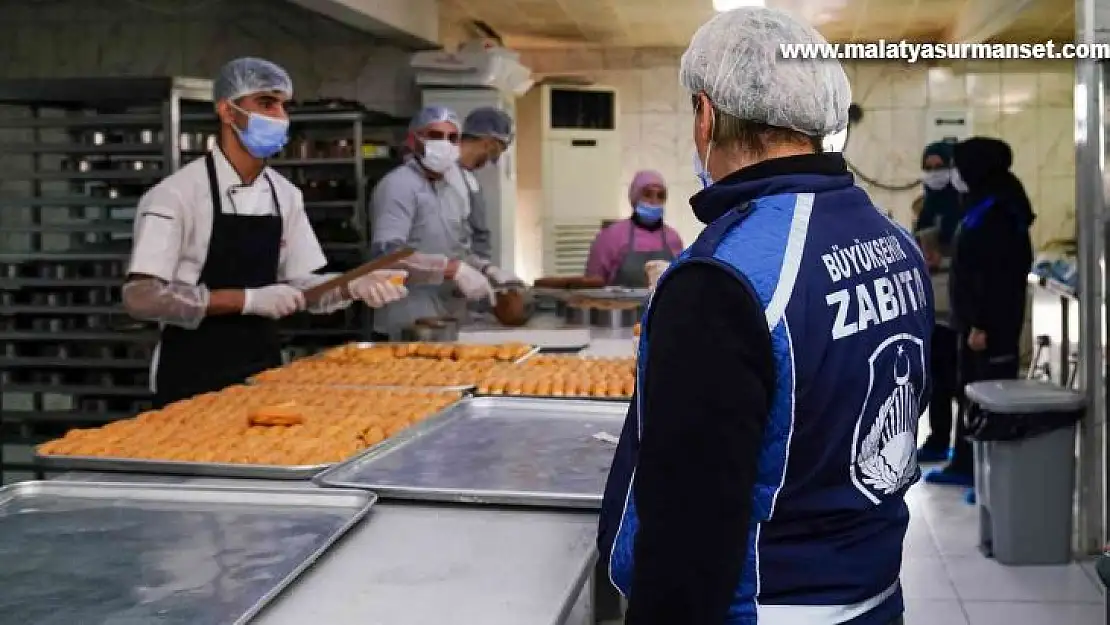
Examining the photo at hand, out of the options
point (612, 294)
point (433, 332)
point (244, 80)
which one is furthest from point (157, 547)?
point (612, 294)

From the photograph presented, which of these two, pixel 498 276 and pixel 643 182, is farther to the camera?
pixel 643 182

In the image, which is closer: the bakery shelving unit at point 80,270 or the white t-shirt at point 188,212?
the white t-shirt at point 188,212

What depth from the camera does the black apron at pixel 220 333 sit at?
3217 mm

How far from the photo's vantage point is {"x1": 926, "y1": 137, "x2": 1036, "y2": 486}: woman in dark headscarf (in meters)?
5.26

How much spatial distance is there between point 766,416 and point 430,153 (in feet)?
14.4

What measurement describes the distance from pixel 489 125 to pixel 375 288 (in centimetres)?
286

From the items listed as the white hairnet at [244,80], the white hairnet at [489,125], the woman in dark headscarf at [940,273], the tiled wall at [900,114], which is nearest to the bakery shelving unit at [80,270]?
the white hairnet at [244,80]

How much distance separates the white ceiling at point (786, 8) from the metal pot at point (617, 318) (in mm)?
3574

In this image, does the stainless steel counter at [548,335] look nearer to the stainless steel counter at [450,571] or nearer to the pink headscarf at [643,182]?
the pink headscarf at [643,182]

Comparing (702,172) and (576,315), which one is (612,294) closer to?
(576,315)

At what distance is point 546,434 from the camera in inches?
89.4

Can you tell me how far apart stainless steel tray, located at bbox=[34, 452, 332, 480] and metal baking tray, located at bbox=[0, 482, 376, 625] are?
14 centimetres

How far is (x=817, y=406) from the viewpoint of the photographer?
123 cm

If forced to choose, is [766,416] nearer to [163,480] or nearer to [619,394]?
[163,480]
